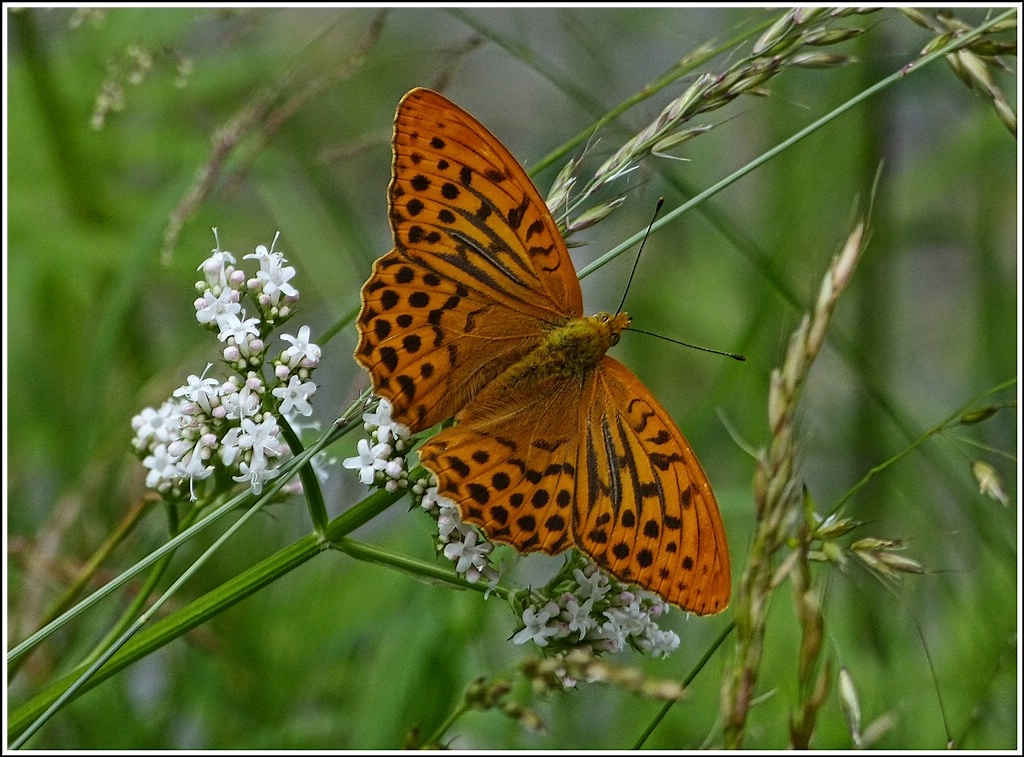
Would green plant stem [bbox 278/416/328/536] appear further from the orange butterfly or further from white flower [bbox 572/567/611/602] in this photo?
white flower [bbox 572/567/611/602]

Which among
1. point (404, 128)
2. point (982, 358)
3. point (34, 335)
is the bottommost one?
point (982, 358)

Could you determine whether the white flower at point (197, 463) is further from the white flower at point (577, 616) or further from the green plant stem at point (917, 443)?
the green plant stem at point (917, 443)

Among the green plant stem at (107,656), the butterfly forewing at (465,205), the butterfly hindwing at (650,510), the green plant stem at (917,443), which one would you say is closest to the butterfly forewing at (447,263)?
the butterfly forewing at (465,205)

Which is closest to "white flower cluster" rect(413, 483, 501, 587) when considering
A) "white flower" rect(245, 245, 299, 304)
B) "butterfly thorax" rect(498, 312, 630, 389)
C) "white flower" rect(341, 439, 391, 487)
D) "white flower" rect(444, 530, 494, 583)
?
"white flower" rect(444, 530, 494, 583)

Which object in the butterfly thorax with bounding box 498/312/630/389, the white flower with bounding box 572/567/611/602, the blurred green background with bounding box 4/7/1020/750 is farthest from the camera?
the blurred green background with bounding box 4/7/1020/750

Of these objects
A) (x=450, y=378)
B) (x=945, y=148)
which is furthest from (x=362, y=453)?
(x=945, y=148)

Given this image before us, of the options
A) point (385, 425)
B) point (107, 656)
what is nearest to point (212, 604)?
point (107, 656)

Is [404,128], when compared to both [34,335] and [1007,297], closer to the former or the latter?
[34,335]

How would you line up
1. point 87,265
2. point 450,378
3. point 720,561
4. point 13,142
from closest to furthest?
point 720,561 → point 450,378 → point 87,265 → point 13,142
